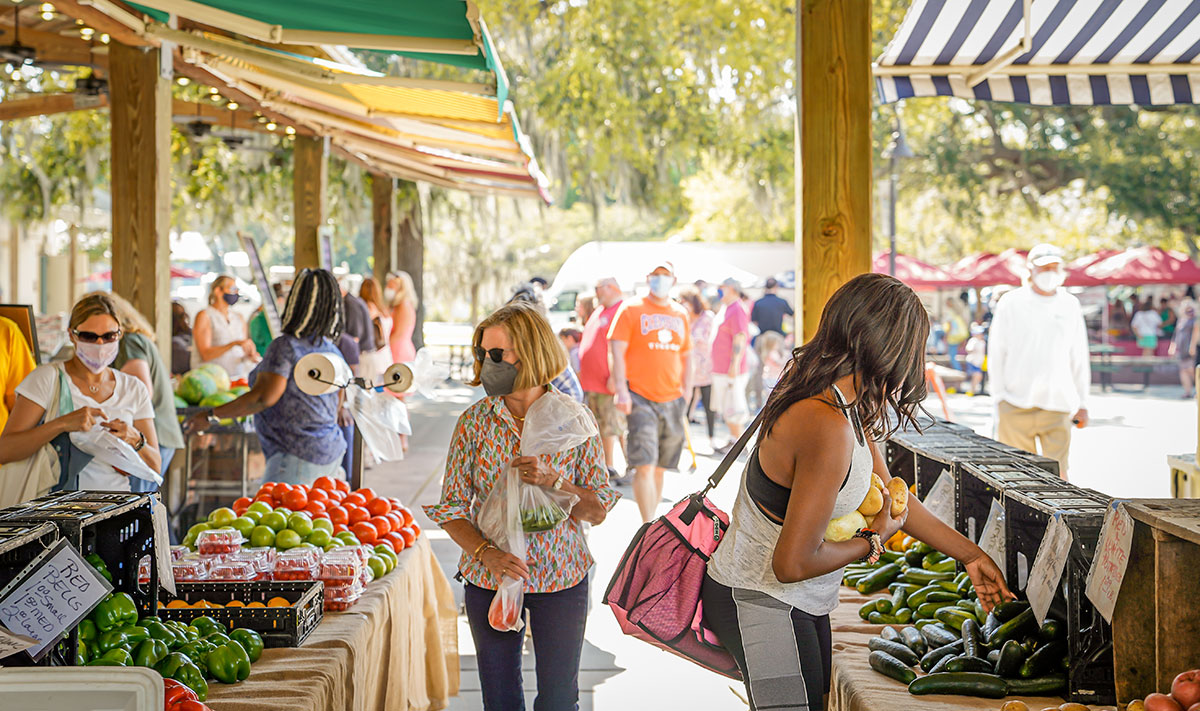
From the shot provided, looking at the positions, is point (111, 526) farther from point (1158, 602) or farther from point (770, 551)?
point (1158, 602)

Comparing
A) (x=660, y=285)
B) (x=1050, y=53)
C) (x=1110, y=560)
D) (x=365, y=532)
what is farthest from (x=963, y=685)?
(x=660, y=285)

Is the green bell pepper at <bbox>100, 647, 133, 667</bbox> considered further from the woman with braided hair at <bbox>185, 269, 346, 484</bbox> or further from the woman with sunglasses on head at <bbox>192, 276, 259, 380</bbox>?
the woman with sunglasses on head at <bbox>192, 276, 259, 380</bbox>

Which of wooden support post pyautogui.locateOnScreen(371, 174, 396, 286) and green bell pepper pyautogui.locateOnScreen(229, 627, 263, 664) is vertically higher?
wooden support post pyautogui.locateOnScreen(371, 174, 396, 286)

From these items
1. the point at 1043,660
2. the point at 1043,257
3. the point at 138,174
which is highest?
the point at 138,174

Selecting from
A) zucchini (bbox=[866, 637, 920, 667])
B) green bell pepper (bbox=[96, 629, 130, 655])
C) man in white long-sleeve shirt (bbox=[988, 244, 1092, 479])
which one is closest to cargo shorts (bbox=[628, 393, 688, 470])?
man in white long-sleeve shirt (bbox=[988, 244, 1092, 479])

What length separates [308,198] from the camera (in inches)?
411

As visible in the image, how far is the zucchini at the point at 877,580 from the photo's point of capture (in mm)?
4293

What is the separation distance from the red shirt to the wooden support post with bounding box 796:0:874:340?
434 cm

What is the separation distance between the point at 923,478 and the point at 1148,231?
102 ft

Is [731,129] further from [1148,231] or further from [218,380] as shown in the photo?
[1148,231]

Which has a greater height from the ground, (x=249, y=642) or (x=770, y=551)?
(x=770, y=551)

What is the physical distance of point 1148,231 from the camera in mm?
31969

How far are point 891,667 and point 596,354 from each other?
19.4 feet

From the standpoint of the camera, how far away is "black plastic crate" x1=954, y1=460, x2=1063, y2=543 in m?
3.51
